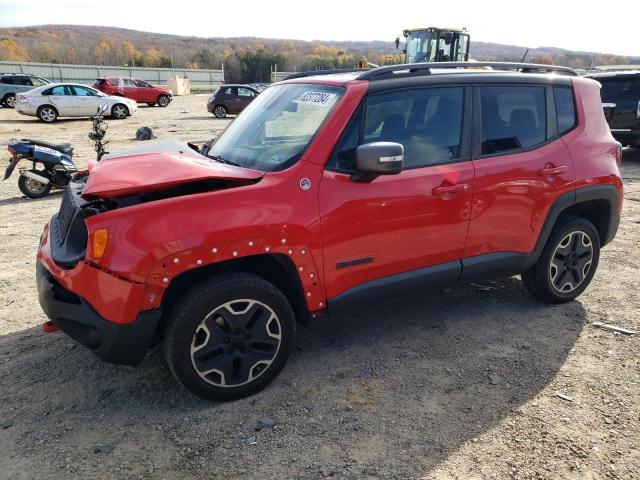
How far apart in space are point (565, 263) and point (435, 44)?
16.5m

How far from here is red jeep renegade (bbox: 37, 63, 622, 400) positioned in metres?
2.78

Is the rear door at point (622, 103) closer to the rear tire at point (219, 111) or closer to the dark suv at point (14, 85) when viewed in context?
the rear tire at point (219, 111)

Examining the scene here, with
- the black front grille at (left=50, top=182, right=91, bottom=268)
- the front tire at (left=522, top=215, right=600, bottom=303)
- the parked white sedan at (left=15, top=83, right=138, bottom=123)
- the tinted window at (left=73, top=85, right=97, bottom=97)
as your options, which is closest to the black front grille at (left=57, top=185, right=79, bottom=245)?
the black front grille at (left=50, top=182, right=91, bottom=268)

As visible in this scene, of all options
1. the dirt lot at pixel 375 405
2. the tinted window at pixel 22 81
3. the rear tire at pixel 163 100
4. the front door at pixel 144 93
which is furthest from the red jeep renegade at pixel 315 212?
the rear tire at pixel 163 100

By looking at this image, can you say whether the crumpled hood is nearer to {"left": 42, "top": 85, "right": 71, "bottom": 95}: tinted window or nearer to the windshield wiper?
the windshield wiper

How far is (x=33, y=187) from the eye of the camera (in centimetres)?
852

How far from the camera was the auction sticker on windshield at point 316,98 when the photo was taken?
336 cm

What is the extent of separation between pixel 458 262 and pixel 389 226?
2.40 ft

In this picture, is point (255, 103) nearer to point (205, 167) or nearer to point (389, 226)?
point (205, 167)

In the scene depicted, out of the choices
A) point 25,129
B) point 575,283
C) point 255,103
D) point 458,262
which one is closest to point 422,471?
point 458,262

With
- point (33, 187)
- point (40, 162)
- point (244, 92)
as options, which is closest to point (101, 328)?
point (33, 187)

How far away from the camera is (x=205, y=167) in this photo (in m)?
3.12

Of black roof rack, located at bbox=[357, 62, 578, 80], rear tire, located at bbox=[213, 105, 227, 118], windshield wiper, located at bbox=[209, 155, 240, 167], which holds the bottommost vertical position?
rear tire, located at bbox=[213, 105, 227, 118]

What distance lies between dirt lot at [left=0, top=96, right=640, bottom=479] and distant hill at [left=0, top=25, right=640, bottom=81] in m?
4.04
